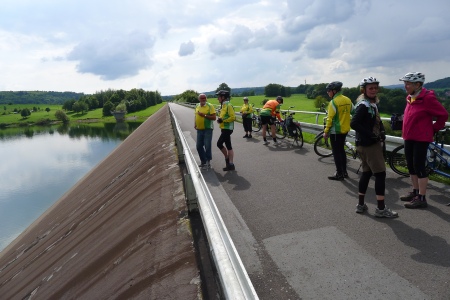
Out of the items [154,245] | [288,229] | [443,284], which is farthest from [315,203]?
[154,245]

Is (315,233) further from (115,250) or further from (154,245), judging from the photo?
(115,250)

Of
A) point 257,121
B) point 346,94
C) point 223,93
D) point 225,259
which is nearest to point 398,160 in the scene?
point 223,93

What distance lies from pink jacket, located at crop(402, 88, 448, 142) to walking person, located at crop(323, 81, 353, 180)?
5.50 ft

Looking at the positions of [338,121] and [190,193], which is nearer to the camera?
[190,193]

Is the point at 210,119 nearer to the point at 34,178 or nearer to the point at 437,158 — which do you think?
the point at 437,158

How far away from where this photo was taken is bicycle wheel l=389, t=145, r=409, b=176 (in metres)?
6.50

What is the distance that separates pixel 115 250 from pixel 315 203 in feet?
10.8

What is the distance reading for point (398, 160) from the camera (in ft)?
21.9

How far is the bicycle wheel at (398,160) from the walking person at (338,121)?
103 centimetres

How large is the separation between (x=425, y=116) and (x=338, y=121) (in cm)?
191

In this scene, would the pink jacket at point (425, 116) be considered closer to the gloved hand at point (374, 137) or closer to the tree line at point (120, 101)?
the gloved hand at point (374, 137)

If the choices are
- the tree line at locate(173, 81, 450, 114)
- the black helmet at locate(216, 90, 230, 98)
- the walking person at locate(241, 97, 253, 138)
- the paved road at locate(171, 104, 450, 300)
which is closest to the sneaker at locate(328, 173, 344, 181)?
the paved road at locate(171, 104, 450, 300)

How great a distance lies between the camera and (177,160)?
7.43m

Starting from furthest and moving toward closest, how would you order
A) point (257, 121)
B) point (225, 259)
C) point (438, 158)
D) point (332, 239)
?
1. point (257, 121)
2. point (438, 158)
3. point (332, 239)
4. point (225, 259)
